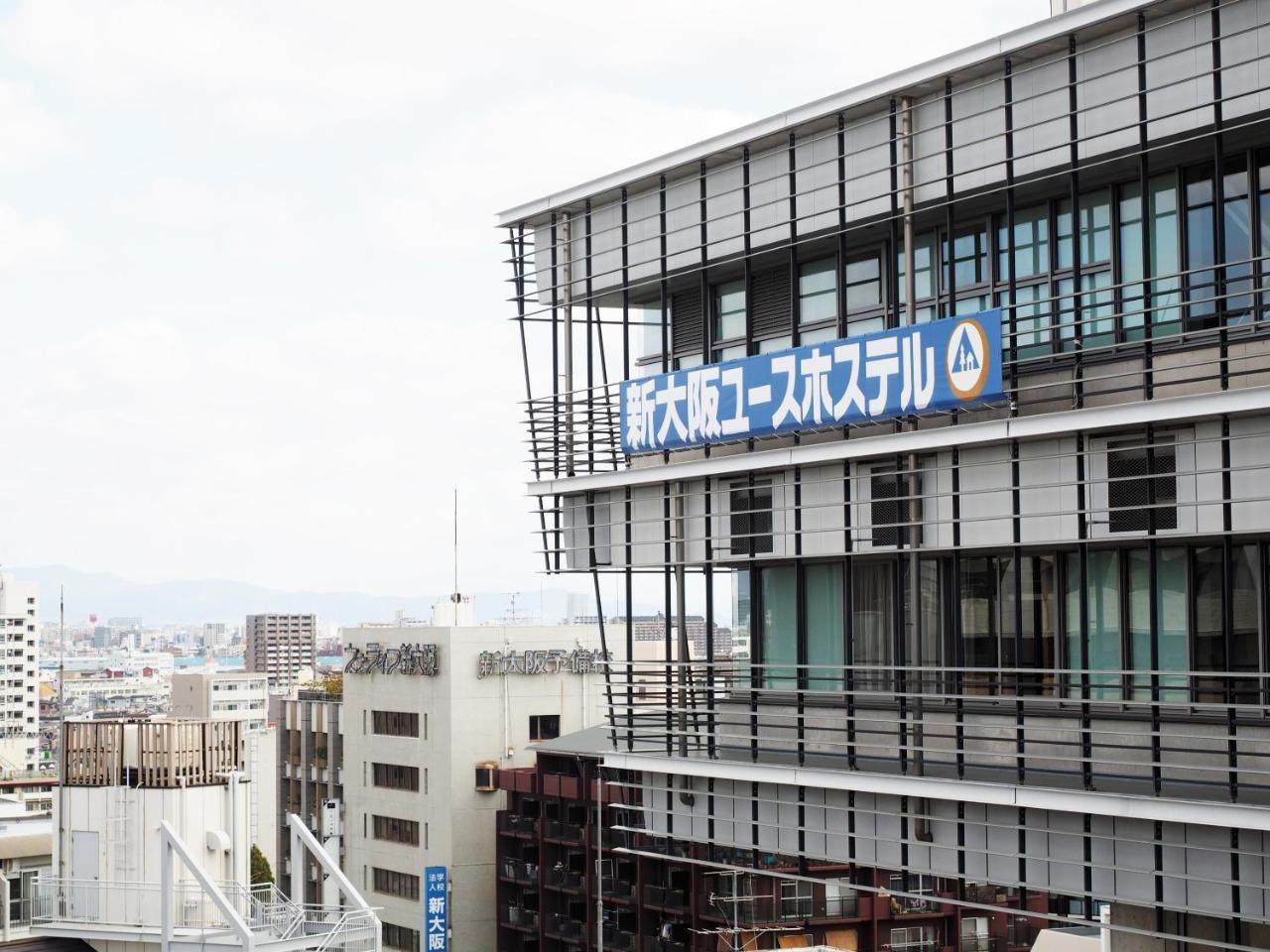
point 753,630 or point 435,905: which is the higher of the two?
point 753,630

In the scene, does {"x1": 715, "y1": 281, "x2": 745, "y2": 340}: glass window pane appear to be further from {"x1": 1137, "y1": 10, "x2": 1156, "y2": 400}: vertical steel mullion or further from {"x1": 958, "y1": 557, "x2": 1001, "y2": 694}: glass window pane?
{"x1": 1137, "y1": 10, "x2": 1156, "y2": 400}: vertical steel mullion

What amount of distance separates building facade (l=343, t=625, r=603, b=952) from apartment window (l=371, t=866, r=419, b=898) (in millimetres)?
74

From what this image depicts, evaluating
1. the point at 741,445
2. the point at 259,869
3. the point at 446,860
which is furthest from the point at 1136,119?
the point at 259,869

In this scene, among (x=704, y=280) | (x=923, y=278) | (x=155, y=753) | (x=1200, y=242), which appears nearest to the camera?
(x=1200, y=242)

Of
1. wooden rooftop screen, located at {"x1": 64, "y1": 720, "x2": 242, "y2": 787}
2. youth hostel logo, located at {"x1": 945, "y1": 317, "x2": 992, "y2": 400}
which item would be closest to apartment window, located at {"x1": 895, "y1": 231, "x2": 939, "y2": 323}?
youth hostel logo, located at {"x1": 945, "y1": 317, "x2": 992, "y2": 400}

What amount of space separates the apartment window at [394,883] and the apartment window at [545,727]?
33.6 feet

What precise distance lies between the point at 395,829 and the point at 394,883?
2984 mm

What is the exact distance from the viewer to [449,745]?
8988 centimetres

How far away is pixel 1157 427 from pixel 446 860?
2761 inches

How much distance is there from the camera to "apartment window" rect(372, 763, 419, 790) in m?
93.0

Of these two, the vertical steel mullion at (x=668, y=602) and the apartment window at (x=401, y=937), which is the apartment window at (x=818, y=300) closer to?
the vertical steel mullion at (x=668, y=602)

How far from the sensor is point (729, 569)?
33.6 meters

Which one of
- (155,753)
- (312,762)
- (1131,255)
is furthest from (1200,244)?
(312,762)

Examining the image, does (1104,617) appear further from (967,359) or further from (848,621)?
(848,621)
